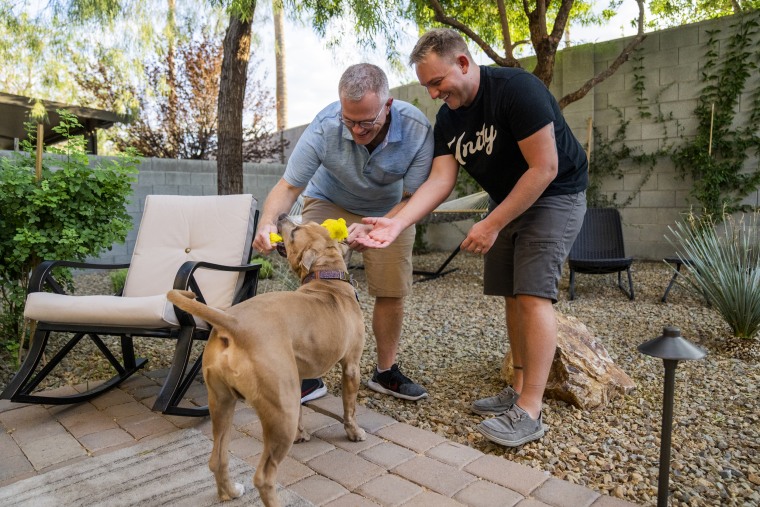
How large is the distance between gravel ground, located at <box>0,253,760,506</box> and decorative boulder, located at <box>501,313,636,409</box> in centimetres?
6

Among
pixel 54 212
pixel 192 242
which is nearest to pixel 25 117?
pixel 54 212

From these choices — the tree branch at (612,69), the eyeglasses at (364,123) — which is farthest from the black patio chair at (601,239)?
the eyeglasses at (364,123)

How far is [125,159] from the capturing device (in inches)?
145

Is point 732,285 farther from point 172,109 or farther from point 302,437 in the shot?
point 172,109

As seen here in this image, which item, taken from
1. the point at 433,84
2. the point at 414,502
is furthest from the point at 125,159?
the point at 414,502

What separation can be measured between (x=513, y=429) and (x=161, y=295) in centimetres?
192

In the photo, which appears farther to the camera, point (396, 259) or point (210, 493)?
point (396, 259)

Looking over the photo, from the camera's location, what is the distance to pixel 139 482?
2061 millimetres

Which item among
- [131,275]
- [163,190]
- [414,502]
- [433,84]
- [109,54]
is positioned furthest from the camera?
[163,190]

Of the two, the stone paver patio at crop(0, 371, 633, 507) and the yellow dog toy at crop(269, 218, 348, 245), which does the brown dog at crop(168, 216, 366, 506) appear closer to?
the yellow dog toy at crop(269, 218, 348, 245)

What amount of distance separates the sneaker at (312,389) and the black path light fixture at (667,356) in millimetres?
1748

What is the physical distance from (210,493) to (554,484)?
1.34 m

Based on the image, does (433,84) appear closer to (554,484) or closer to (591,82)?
(554,484)

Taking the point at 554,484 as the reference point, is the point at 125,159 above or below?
above
